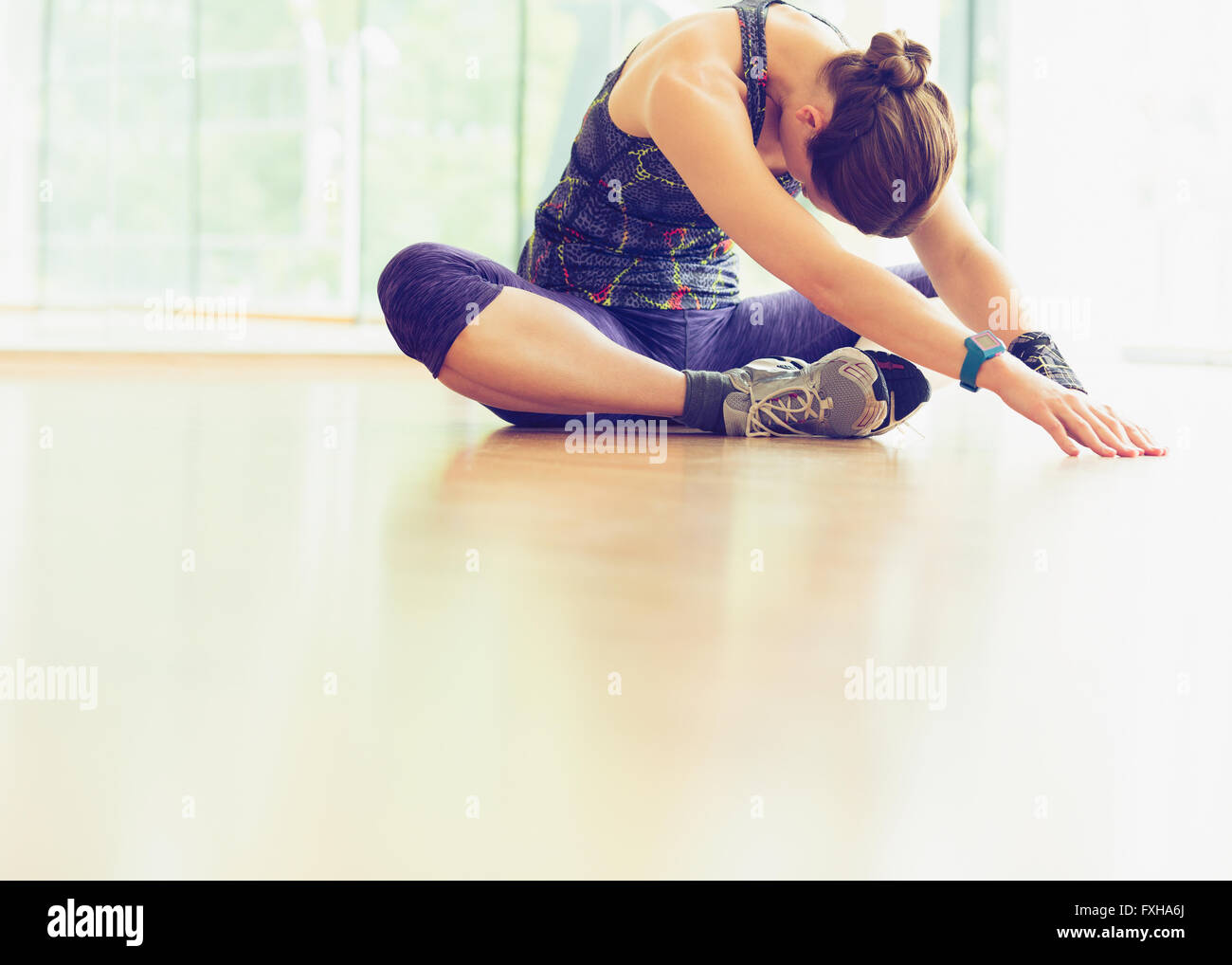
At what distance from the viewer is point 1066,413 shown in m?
1.48

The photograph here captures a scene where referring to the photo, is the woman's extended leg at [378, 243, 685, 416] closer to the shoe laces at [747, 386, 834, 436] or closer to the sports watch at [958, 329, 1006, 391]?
the shoe laces at [747, 386, 834, 436]

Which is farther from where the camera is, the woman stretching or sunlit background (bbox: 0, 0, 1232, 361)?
sunlit background (bbox: 0, 0, 1232, 361)

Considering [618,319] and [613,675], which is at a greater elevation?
[618,319]

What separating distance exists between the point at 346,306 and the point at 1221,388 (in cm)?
532

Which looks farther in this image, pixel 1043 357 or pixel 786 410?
pixel 786 410

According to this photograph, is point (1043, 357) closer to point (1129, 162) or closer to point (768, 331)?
point (768, 331)

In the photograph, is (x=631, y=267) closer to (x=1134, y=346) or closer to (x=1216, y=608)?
(x=1216, y=608)

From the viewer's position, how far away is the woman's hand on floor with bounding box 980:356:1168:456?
144 cm

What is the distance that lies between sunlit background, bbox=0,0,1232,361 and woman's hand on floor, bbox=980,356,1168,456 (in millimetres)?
3649

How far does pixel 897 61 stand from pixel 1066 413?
48 centimetres

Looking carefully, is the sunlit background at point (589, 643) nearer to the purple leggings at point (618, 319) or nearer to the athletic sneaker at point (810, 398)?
the athletic sneaker at point (810, 398)

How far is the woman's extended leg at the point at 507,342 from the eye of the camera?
167cm

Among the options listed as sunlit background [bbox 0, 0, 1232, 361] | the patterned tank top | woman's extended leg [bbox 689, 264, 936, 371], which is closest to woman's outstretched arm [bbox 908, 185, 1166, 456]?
woman's extended leg [bbox 689, 264, 936, 371]

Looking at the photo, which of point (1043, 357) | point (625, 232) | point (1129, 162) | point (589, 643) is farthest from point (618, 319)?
point (1129, 162)
